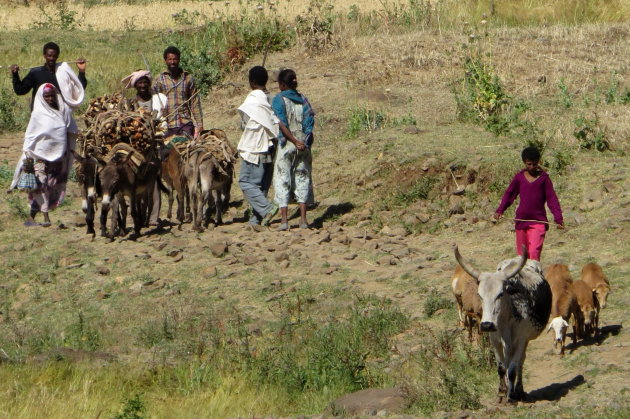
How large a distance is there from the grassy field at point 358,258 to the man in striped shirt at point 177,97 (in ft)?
4.64

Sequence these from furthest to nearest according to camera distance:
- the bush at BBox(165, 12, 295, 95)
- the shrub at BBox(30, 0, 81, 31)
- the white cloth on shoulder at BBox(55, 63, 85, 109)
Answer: the shrub at BBox(30, 0, 81, 31) → the bush at BBox(165, 12, 295, 95) → the white cloth on shoulder at BBox(55, 63, 85, 109)

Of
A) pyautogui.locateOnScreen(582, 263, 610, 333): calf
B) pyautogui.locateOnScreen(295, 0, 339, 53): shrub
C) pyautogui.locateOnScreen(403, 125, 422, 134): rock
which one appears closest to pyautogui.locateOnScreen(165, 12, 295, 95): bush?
pyautogui.locateOnScreen(295, 0, 339, 53): shrub

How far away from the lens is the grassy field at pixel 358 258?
8781 mm

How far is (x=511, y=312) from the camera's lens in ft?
25.6

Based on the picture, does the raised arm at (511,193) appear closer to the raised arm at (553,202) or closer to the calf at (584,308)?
the raised arm at (553,202)

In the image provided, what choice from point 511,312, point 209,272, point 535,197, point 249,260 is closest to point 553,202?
point 535,197

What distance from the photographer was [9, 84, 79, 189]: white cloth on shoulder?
14.1m

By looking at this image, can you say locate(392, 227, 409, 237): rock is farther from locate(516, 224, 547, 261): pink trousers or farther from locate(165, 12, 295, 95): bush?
locate(165, 12, 295, 95): bush

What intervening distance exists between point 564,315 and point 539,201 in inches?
44.4

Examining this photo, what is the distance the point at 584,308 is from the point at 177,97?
700 centimetres

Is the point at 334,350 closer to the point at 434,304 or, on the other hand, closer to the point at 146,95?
the point at 434,304

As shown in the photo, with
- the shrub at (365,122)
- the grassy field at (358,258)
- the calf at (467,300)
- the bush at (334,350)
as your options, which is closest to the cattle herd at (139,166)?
the grassy field at (358,258)

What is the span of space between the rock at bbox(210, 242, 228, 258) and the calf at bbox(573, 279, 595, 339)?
15.9ft

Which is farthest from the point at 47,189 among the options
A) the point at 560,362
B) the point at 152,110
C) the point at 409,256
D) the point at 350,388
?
the point at 560,362
